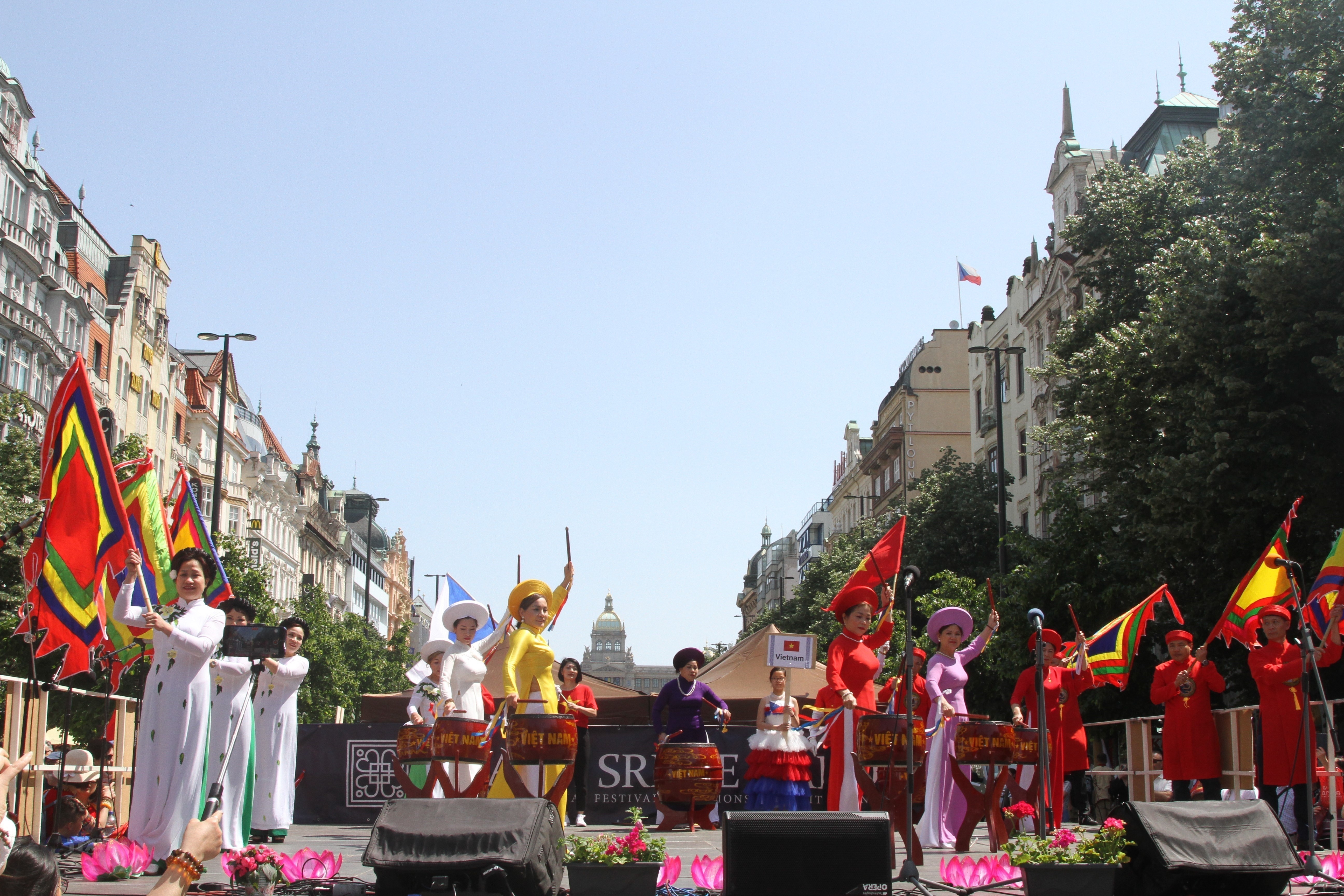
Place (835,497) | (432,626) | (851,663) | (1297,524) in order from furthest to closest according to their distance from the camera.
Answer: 1. (835,497)
2. (1297,524)
3. (432,626)
4. (851,663)

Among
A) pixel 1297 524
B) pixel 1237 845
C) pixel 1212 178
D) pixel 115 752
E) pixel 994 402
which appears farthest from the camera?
pixel 994 402

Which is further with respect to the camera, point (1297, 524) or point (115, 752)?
point (1297, 524)

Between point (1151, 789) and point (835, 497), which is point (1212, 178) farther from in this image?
point (835, 497)

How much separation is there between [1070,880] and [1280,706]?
516 cm

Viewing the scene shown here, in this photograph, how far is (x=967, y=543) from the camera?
51.4 m

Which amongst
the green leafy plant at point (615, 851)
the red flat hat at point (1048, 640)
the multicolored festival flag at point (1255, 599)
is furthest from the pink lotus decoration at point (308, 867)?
the multicolored festival flag at point (1255, 599)

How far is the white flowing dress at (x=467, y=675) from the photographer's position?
12289 millimetres

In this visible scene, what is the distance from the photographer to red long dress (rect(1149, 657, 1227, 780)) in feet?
40.1

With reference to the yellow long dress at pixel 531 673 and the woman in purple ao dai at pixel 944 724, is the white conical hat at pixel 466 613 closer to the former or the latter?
the yellow long dress at pixel 531 673

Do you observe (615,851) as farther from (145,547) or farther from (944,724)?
(145,547)

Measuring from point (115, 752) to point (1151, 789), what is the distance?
10992 mm

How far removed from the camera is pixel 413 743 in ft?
41.9

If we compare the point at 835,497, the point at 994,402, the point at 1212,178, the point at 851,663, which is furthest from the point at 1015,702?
the point at 835,497

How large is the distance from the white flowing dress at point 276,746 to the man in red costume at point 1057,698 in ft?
20.9
